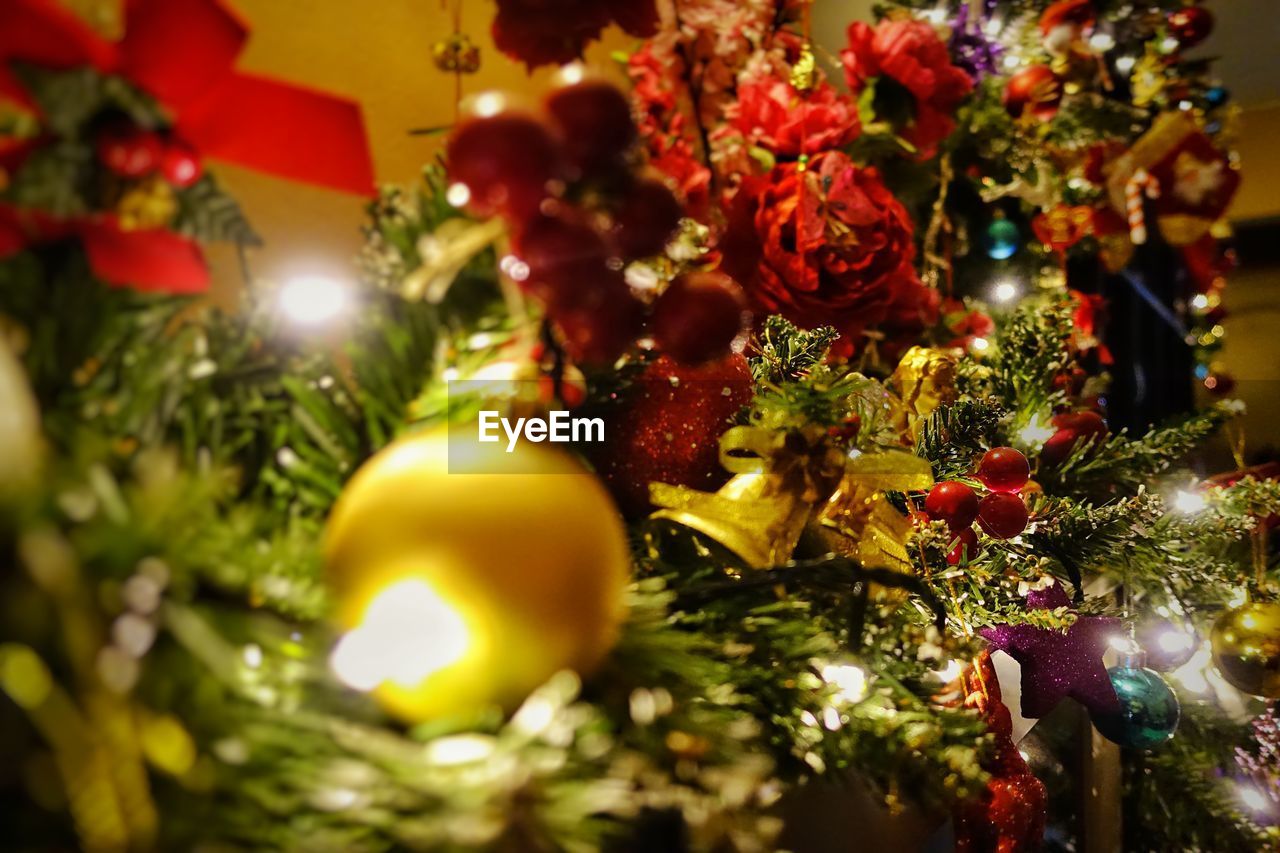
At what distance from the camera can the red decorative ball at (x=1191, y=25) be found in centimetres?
91

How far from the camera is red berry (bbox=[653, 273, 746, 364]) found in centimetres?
32

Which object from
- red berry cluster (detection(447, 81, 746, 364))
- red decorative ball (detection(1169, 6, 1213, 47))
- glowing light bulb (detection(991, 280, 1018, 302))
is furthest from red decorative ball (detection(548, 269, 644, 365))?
red decorative ball (detection(1169, 6, 1213, 47))

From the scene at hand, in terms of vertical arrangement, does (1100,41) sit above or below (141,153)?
above

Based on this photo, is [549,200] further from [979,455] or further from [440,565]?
[979,455]

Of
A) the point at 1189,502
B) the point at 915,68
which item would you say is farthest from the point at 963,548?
the point at 915,68

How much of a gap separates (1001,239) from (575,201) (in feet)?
2.49

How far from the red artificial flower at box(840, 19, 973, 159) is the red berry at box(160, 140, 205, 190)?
0.58 meters

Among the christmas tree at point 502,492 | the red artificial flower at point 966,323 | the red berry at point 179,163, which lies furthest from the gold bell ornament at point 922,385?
the red berry at point 179,163

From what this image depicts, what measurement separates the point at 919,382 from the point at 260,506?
42 cm

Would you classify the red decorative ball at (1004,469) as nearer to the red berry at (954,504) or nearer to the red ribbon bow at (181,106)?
the red berry at (954,504)

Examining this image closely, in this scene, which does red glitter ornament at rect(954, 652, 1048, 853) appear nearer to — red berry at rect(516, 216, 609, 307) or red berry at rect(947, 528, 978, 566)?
red berry at rect(947, 528, 978, 566)

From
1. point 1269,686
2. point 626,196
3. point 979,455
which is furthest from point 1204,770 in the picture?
point 626,196

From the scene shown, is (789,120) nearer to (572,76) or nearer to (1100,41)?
(572,76)

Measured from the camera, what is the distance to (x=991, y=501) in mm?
521
